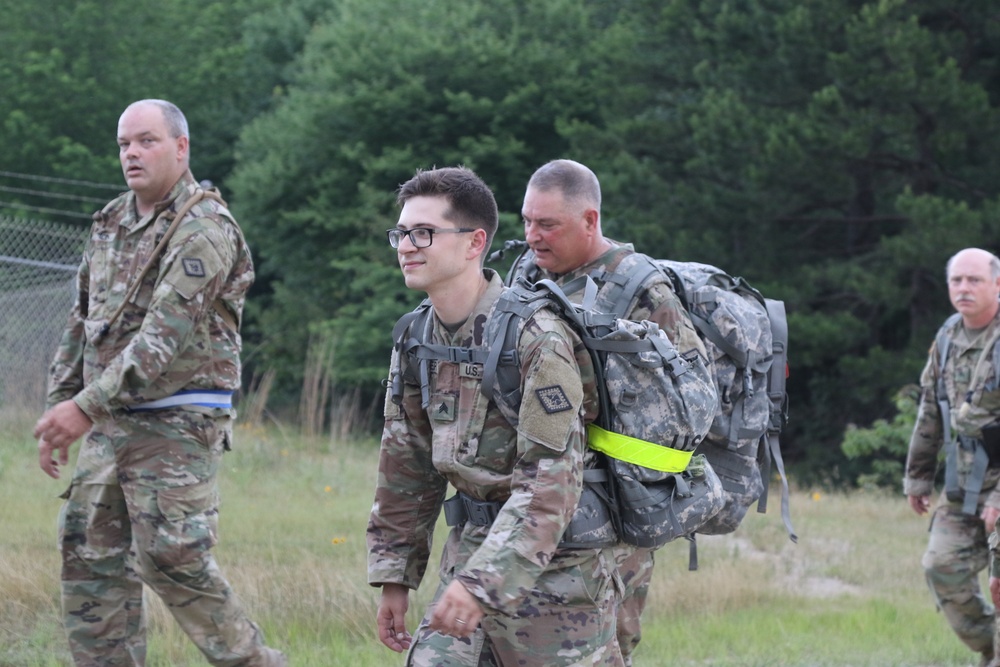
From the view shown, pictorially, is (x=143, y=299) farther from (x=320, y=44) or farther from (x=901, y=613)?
(x=320, y=44)

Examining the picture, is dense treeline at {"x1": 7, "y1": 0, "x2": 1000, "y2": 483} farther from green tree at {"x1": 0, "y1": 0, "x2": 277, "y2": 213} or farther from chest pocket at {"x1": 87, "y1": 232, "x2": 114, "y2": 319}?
chest pocket at {"x1": 87, "y1": 232, "x2": 114, "y2": 319}

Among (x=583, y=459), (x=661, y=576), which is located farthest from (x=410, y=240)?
(x=661, y=576)

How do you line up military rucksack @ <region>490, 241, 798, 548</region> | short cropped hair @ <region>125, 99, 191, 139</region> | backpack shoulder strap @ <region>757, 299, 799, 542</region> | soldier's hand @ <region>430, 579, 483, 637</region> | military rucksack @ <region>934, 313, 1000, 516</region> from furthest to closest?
military rucksack @ <region>934, 313, 1000, 516</region>, backpack shoulder strap @ <region>757, 299, 799, 542</region>, short cropped hair @ <region>125, 99, 191, 139</region>, military rucksack @ <region>490, 241, 798, 548</region>, soldier's hand @ <region>430, 579, 483, 637</region>

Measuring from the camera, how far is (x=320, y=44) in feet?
92.3

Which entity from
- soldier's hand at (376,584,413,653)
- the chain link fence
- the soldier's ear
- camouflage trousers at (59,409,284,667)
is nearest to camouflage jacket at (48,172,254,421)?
camouflage trousers at (59,409,284,667)

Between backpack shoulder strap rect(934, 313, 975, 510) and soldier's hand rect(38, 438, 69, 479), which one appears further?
backpack shoulder strap rect(934, 313, 975, 510)

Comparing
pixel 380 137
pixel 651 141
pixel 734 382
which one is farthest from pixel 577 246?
pixel 380 137

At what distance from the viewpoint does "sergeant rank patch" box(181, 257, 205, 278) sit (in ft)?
15.8

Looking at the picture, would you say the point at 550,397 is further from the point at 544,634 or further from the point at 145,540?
the point at 145,540

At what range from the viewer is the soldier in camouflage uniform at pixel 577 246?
4.71 metres

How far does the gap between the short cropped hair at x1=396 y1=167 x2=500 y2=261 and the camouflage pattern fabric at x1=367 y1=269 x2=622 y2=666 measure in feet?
0.60

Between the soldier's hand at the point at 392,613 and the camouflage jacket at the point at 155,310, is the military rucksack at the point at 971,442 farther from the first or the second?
the soldier's hand at the point at 392,613

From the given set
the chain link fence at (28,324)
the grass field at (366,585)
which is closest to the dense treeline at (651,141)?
the chain link fence at (28,324)

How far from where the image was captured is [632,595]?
4.80m
